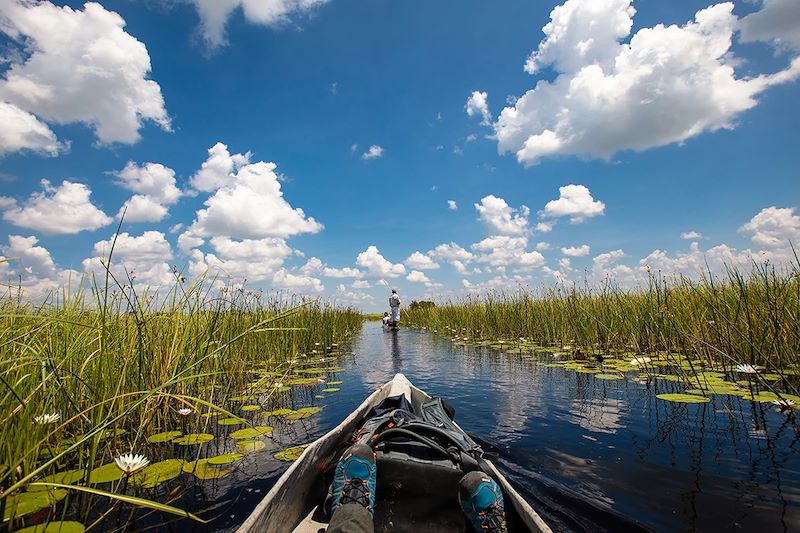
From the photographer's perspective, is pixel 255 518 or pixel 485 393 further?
pixel 485 393

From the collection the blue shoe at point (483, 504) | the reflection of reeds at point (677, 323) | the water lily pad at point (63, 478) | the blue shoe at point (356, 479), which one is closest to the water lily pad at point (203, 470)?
the water lily pad at point (63, 478)

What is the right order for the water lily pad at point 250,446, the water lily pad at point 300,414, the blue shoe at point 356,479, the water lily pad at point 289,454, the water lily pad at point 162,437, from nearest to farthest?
the blue shoe at point 356,479
the water lily pad at point 162,437
the water lily pad at point 289,454
the water lily pad at point 250,446
the water lily pad at point 300,414

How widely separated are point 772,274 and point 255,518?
22.3 feet

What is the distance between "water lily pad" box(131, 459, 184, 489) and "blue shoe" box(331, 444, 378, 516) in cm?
131

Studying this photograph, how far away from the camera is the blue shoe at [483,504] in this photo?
1924mm

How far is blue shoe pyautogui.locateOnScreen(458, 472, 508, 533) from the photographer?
1.92m

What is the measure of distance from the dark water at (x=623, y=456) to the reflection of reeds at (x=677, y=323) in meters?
A: 0.68

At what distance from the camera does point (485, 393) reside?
602 centimetres

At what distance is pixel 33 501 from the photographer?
194cm

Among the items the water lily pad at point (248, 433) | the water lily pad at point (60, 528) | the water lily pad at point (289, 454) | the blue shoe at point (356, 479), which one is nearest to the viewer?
the water lily pad at point (60, 528)

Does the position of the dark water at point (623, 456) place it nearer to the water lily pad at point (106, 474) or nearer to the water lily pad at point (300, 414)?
the water lily pad at point (300, 414)

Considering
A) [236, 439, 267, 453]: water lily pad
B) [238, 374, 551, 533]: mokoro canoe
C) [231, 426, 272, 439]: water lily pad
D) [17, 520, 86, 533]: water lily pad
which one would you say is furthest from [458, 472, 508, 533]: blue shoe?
[231, 426, 272, 439]: water lily pad

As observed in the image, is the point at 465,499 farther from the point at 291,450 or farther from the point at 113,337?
the point at 113,337

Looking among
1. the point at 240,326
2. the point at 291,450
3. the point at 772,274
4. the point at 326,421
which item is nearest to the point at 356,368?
the point at 240,326
